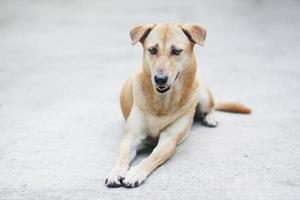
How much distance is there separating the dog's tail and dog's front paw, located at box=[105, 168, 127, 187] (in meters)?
1.50

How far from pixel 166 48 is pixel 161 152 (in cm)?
68

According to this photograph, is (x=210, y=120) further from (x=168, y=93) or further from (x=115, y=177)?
(x=115, y=177)

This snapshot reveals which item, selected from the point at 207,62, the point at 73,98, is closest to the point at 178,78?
the point at 73,98

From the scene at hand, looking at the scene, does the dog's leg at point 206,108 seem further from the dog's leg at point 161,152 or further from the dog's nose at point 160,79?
the dog's nose at point 160,79

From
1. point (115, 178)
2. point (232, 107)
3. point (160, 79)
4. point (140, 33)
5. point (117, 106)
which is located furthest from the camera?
point (117, 106)

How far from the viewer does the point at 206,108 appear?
12.2 feet

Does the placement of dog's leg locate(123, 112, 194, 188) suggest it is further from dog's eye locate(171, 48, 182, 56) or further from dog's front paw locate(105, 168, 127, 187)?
dog's eye locate(171, 48, 182, 56)

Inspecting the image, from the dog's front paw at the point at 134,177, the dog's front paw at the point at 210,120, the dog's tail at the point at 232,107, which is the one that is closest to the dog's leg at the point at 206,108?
the dog's front paw at the point at 210,120

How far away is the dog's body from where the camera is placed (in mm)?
2861

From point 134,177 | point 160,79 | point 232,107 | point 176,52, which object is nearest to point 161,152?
point 134,177

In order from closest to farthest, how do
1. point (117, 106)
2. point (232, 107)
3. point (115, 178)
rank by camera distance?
1. point (115, 178)
2. point (232, 107)
3. point (117, 106)

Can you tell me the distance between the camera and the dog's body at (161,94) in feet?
9.39

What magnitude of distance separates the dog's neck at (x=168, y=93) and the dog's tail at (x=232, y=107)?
895 millimetres

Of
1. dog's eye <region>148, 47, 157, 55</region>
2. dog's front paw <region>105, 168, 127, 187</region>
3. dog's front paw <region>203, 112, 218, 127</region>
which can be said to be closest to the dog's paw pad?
dog's front paw <region>105, 168, 127, 187</region>
